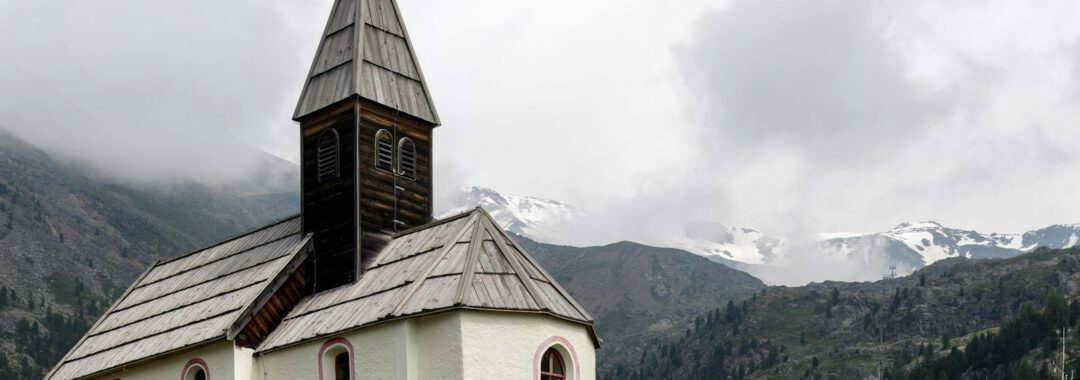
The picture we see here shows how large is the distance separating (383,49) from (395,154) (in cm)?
460

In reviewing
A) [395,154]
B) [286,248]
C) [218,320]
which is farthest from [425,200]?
[218,320]

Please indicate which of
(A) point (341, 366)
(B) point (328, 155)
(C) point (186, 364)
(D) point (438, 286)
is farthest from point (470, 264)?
(C) point (186, 364)

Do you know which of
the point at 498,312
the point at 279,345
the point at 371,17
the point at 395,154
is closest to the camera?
the point at 498,312

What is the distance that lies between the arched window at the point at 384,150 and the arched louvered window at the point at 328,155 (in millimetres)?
1317

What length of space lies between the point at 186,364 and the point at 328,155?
338 inches

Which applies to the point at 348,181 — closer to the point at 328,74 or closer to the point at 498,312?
the point at 328,74

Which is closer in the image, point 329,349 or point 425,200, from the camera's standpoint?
point 329,349

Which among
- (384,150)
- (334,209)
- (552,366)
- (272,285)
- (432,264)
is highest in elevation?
(384,150)

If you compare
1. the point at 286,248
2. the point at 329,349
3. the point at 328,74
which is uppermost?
the point at 328,74

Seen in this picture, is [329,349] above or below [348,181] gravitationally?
below

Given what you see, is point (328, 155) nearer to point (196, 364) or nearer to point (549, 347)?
point (196, 364)

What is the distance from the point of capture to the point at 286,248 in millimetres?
49344

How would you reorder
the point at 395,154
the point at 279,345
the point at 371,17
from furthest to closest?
1. the point at 371,17
2. the point at 395,154
3. the point at 279,345

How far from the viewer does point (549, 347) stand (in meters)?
42.5
